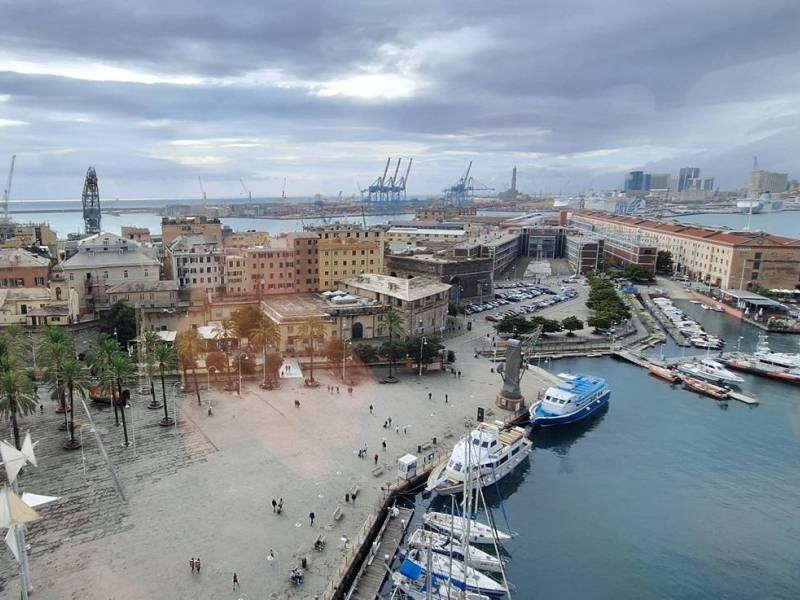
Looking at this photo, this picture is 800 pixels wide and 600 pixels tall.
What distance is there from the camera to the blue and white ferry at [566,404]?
33562 millimetres

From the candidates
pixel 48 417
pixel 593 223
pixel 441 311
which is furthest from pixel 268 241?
pixel 593 223

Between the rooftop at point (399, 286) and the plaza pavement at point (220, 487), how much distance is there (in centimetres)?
1199

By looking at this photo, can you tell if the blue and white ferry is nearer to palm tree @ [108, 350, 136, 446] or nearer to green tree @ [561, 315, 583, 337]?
green tree @ [561, 315, 583, 337]

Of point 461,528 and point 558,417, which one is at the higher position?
point 558,417

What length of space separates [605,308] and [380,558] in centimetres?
4345

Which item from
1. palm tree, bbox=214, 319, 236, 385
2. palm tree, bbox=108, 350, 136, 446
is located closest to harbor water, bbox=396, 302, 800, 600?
palm tree, bbox=108, 350, 136, 446

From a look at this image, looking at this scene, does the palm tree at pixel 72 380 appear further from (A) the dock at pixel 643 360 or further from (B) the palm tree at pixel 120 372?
(A) the dock at pixel 643 360

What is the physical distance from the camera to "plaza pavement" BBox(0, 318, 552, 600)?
18.7m

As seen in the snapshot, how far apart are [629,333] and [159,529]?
46140mm

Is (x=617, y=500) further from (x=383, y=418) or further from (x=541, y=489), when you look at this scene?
(x=383, y=418)

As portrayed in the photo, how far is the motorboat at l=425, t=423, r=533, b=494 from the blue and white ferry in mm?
3824

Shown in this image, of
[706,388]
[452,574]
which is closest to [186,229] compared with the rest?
[706,388]

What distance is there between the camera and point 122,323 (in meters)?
44.2

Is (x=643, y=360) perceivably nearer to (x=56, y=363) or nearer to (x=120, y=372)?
(x=120, y=372)
